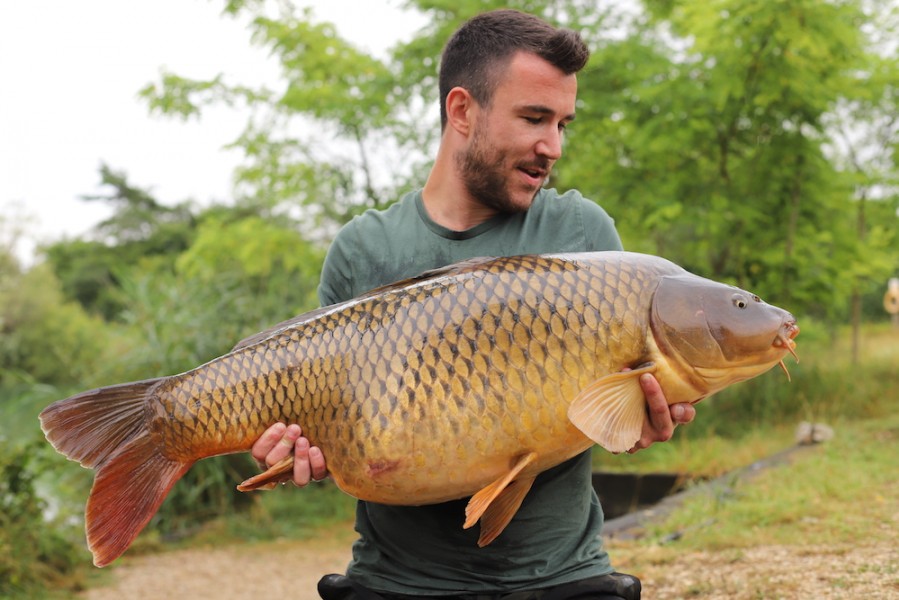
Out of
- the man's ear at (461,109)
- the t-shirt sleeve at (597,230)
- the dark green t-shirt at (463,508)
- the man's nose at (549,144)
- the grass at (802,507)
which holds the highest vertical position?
the man's ear at (461,109)

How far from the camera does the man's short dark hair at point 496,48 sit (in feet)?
6.67

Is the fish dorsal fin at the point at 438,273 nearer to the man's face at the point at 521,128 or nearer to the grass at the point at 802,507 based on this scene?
the man's face at the point at 521,128

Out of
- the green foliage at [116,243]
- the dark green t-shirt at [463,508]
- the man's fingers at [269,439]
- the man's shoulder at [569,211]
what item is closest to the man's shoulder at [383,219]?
the dark green t-shirt at [463,508]

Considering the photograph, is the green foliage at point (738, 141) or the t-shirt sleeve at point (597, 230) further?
the green foliage at point (738, 141)

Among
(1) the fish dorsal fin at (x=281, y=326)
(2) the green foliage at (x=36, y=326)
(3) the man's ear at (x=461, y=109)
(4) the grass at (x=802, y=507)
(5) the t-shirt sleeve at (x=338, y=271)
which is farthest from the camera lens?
(2) the green foliage at (x=36, y=326)

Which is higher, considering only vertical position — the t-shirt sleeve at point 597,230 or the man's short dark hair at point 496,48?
the man's short dark hair at point 496,48

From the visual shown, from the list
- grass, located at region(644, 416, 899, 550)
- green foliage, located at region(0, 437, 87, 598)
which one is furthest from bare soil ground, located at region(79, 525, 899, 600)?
green foliage, located at region(0, 437, 87, 598)

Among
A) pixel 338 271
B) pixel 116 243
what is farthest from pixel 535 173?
pixel 116 243

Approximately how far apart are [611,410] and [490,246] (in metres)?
0.64

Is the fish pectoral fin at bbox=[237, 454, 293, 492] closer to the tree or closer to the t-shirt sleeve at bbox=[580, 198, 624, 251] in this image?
the t-shirt sleeve at bbox=[580, 198, 624, 251]

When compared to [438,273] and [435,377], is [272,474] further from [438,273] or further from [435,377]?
[438,273]

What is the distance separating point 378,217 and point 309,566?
5.36 meters

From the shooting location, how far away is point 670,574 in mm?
3910

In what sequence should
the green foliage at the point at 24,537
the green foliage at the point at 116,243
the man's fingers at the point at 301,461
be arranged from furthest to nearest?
the green foliage at the point at 116,243, the green foliage at the point at 24,537, the man's fingers at the point at 301,461
